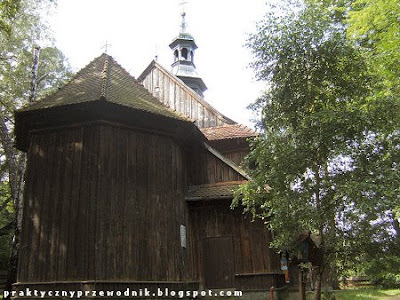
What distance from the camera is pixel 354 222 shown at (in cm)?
872

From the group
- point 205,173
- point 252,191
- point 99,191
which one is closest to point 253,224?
point 205,173

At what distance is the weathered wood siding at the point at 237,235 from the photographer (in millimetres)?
12719

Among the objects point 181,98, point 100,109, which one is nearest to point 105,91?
point 100,109

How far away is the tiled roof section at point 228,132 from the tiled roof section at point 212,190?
2366 mm

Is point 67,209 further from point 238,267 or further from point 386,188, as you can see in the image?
point 386,188

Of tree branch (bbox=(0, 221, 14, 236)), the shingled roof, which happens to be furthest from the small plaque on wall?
tree branch (bbox=(0, 221, 14, 236))

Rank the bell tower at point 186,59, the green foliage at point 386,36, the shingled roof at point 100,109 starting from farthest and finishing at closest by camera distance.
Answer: the bell tower at point 186,59 < the shingled roof at point 100,109 < the green foliage at point 386,36

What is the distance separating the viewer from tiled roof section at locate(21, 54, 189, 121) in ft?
35.2

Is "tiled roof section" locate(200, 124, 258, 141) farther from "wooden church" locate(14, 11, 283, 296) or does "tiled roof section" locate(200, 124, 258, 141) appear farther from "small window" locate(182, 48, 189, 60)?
"small window" locate(182, 48, 189, 60)

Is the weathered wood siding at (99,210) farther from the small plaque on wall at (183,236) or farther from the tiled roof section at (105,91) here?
the tiled roof section at (105,91)

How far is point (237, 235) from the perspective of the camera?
13.1m

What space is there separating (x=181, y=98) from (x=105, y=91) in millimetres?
7389

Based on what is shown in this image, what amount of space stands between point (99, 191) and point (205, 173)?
205 inches

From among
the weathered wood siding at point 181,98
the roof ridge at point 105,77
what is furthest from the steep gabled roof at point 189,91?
the roof ridge at point 105,77
